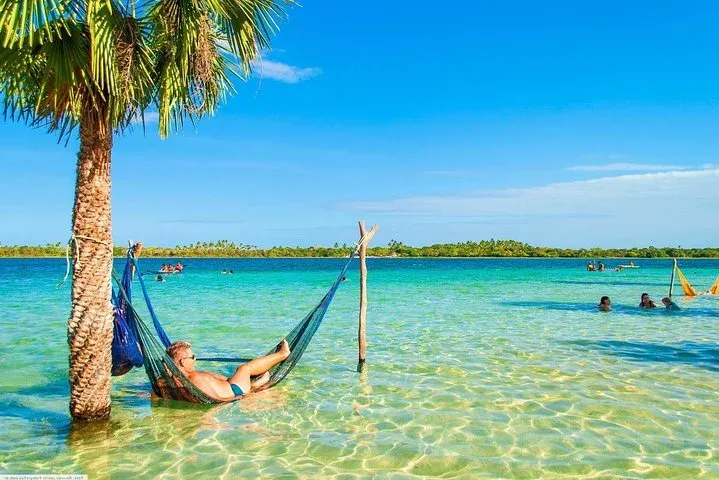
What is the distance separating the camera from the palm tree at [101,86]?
461 centimetres

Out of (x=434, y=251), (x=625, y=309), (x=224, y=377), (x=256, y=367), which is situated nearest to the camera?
(x=224, y=377)

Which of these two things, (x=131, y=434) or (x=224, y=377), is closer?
(x=131, y=434)

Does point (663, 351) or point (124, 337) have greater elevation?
point (124, 337)

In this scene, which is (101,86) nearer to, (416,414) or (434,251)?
(416,414)

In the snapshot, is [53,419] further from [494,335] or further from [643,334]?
[643,334]

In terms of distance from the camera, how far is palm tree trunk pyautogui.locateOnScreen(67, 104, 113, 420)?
16.6 feet

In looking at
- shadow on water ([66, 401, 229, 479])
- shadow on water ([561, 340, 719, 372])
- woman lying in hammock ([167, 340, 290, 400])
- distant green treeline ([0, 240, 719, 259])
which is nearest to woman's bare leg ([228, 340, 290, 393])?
woman lying in hammock ([167, 340, 290, 400])

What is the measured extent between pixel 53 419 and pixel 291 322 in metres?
9.20

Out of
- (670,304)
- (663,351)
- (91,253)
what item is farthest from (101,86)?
(670,304)

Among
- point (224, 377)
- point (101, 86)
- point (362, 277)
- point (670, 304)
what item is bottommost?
point (224, 377)

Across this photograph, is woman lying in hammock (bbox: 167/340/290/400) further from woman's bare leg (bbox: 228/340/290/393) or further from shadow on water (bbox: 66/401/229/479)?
shadow on water (bbox: 66/401/229/479)

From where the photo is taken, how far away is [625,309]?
57.3 ft

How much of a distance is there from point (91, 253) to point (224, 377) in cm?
272

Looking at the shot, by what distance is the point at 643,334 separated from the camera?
12.0 metres
